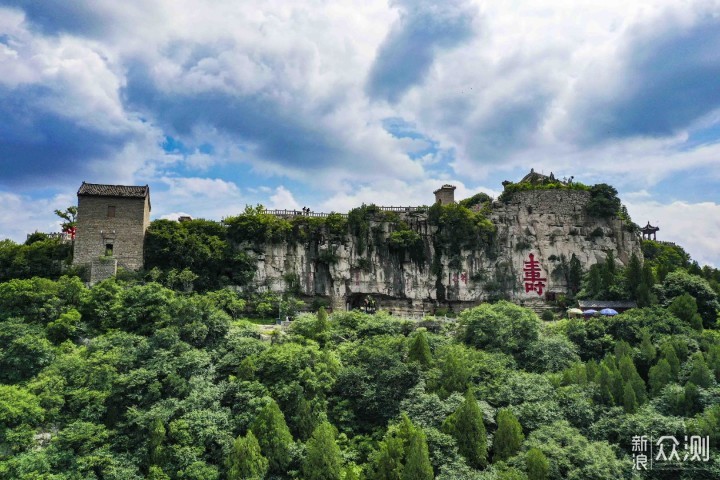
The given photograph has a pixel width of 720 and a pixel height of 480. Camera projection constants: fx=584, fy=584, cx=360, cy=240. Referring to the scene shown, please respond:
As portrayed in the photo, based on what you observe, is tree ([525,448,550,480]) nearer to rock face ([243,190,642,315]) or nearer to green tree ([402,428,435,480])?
green tree ([402,428,435,480])

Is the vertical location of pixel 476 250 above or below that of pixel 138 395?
above

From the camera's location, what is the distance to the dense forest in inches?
766

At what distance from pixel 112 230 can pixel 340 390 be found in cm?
1870

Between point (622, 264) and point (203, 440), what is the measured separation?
104 feet

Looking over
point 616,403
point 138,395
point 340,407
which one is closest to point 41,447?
point 138,395

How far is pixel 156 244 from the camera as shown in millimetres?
35188

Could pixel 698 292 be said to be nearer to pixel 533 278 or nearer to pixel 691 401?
pixel 533 278

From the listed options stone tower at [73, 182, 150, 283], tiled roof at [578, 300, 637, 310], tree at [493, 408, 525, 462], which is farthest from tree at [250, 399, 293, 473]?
tiled roof at [578, 300, 637, 310]

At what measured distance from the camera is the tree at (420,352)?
24719 mm

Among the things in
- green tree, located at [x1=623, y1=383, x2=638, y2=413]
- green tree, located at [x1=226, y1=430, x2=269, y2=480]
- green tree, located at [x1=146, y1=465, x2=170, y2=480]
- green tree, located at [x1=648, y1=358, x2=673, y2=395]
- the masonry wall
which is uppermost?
the masonry wall

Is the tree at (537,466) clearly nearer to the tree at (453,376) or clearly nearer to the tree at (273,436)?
the tree at (453,376)

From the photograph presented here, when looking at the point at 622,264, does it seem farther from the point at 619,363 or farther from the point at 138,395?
the point at 138,395

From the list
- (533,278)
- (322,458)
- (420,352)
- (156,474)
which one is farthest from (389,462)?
(533,278)

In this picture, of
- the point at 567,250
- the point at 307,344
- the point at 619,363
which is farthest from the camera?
→ the point at 567,250
